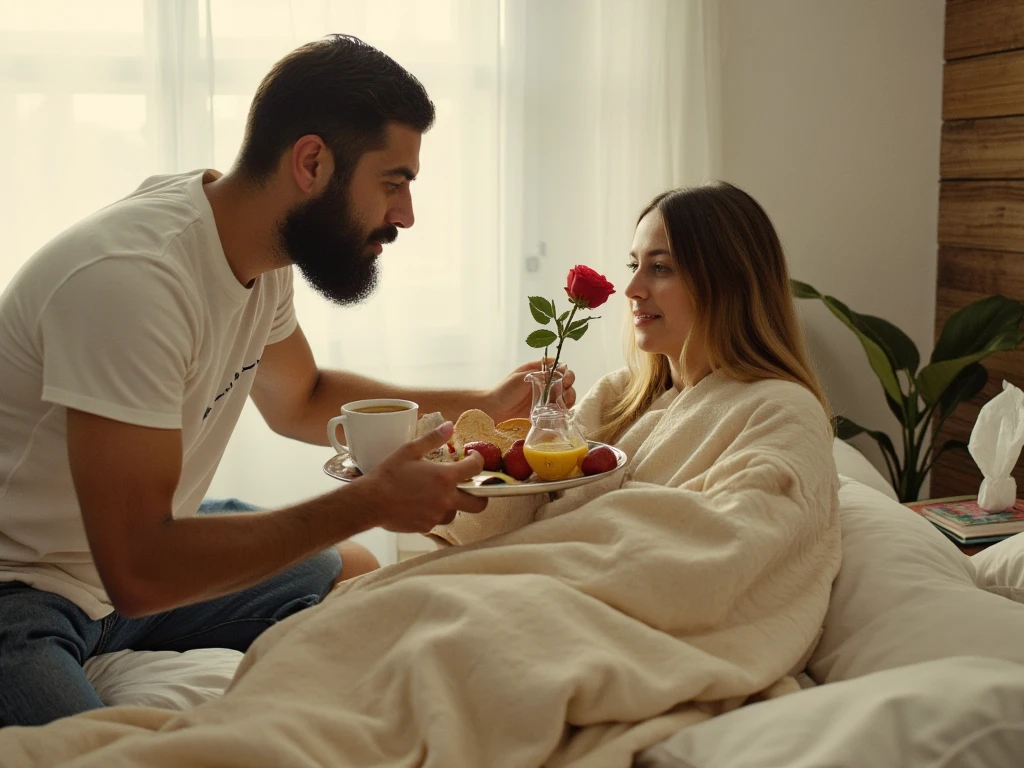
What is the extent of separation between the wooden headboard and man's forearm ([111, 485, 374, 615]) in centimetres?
242

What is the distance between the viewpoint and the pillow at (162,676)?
1527mm

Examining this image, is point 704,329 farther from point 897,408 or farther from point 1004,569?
point 897,408

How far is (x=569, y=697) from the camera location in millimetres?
1173

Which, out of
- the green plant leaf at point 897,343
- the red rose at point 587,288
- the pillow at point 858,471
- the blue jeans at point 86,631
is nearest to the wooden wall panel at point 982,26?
the green plant leaf at point 897,343

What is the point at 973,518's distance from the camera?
7.60 ft

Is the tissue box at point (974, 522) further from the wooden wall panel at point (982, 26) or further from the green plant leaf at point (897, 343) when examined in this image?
the wooden wall panel at point (982, 26)

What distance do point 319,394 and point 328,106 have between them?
28.7 inches

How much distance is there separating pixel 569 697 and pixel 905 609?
1.93 feet

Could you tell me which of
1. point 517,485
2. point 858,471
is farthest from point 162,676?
point 858,471

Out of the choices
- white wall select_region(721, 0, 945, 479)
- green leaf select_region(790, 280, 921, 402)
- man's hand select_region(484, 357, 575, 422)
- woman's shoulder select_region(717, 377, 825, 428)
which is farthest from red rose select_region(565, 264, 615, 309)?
white wall select_region(721, 0, 945, 479)

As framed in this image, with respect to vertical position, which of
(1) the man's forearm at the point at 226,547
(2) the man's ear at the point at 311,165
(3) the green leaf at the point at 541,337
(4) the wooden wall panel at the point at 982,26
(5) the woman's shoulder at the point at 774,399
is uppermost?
(4) the wooden wall panel at the point at 982,26

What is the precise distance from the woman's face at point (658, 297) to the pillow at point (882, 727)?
842mm

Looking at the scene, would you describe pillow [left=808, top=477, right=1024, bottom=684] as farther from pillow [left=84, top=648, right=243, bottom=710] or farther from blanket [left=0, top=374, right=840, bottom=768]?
pillow [left=84, top=648, right=243, bottom=710]

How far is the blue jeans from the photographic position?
4.78 ft
